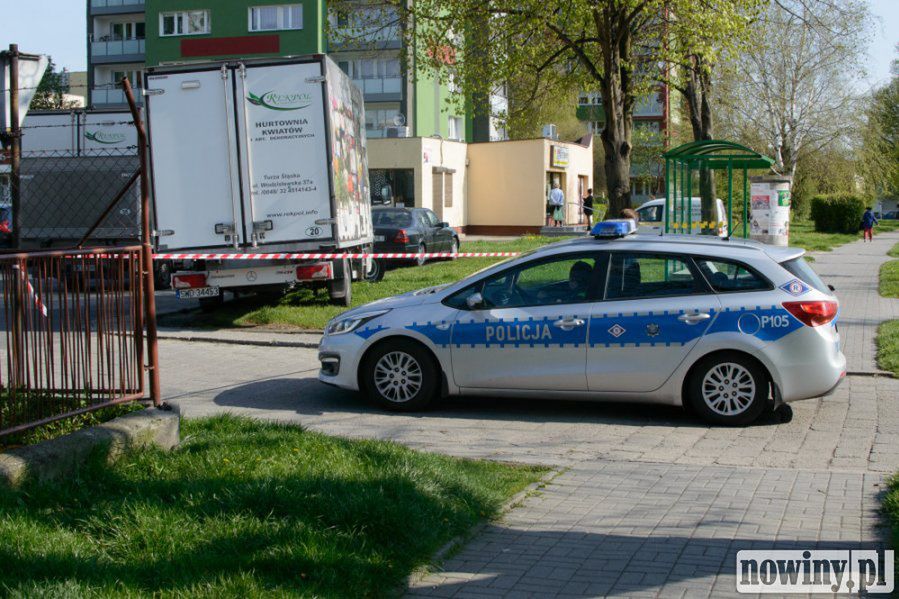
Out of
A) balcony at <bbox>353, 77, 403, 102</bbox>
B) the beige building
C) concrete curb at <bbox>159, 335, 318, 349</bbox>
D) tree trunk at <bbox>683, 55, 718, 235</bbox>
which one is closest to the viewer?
concrete curb at <bbox>159, 335, 318, 349</bbox>

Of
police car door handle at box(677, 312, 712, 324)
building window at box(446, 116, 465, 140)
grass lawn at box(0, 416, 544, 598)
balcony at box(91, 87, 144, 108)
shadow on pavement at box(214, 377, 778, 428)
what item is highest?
balcony at box(91, 87, 144, 108)

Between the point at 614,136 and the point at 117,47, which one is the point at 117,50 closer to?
the point at 117,47

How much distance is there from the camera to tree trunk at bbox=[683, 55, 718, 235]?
84.3ft

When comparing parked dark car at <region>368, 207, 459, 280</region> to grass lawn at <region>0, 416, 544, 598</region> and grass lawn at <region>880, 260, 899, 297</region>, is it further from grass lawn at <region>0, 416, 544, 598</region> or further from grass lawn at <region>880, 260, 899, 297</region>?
grass lawn at <region>0, 416, 544, 598</region>

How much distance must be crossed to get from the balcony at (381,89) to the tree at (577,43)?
2665cm

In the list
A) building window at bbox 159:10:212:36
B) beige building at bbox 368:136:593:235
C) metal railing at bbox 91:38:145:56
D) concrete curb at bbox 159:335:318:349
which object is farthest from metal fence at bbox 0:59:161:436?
metal railing at bbox 91:38:145:56

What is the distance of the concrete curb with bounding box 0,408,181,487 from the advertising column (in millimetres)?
23755

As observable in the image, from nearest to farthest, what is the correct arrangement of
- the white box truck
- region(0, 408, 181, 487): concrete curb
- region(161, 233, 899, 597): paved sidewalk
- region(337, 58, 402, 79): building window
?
region(161, 233, 899, 597): paved sidewalk < region(0, 408, 181, 487): concrete curb < the white box truck < region(337, 58, 402, 79): building window

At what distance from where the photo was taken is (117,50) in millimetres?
63219

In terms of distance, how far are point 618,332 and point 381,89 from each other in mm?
49573

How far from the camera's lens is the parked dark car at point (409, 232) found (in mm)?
24266

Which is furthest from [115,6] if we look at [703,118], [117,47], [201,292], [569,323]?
[569,323]

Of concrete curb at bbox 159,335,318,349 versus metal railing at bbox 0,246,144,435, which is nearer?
metal railing at bbox 0,246,144,435

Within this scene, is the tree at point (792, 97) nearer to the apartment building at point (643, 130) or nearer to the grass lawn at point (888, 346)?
the apartment building at point (643, 130)
